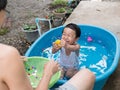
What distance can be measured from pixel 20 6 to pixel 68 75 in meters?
3.56

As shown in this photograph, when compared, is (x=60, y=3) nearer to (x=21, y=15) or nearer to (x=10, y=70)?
(x=21, y=15)

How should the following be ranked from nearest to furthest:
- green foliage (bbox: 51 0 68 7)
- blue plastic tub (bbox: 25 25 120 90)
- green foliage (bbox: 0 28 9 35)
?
blue plastic tub (bbox: 25 25 120 90)
green foliage (bbox: 0 28 9 35)
green foliage (bbox: 51 0 68 7)

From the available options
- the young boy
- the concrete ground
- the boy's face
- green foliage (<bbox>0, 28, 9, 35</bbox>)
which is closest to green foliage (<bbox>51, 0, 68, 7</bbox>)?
the concrete ground

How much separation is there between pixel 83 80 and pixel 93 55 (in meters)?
2.00

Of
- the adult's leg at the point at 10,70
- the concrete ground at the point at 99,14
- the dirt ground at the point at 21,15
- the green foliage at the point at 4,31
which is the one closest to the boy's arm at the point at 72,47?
the dirt ground at the point at 21,15

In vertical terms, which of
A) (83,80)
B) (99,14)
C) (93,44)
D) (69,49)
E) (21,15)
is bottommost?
(21,15)

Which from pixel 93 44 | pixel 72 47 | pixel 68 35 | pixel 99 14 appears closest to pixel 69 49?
pixel 72 47

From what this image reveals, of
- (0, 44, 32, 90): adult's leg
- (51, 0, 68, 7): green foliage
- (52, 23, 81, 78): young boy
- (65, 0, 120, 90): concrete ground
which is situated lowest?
(51, 0, 68, 7): green foliage

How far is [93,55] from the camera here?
4758mm

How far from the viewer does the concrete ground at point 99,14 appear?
510 cm

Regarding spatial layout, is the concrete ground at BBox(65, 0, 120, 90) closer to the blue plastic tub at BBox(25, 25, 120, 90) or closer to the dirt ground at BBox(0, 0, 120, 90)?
the blue plastic tub at BBox(25, 25, 120, 90)

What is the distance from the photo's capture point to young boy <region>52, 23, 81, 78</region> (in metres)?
3.52

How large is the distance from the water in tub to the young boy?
27.1 inches

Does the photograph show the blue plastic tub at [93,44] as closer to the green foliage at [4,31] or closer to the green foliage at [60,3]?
the green foliage at [4,31]
